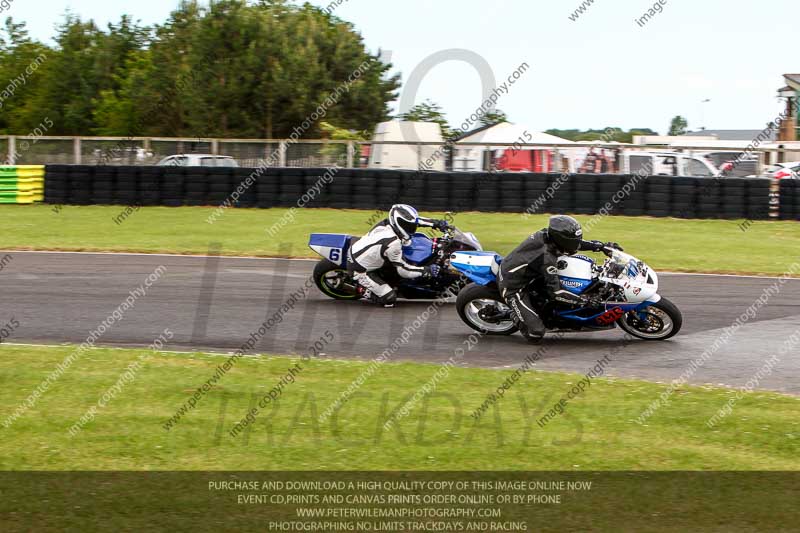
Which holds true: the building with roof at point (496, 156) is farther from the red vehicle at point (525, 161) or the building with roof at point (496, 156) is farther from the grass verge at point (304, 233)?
the grass verge at point (304, 233)

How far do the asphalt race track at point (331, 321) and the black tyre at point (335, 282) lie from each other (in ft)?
0.60

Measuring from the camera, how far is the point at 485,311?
34.8ft

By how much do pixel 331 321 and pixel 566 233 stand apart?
127 inches

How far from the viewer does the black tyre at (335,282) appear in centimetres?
1277

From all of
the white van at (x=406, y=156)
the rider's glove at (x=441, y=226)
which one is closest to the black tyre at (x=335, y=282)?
the rider's glove at (x=441, y=226)

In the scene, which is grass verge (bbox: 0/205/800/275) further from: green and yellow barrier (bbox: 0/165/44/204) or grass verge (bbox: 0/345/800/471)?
grass verge (bbox: 0/345/800/471)

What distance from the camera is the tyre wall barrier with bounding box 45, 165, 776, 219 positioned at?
22.4 m

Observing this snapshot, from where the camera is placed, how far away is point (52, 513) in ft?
17.3

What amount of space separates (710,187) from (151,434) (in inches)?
721

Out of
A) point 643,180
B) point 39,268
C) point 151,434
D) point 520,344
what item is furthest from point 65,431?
point 643,180

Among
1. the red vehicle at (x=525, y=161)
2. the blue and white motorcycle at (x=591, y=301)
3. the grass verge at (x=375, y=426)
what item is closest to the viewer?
the grass verge at (x=375, y=426)

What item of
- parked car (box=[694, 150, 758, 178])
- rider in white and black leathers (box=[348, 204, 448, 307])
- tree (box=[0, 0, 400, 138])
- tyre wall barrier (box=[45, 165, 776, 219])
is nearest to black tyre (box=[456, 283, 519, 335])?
rider in white and black leathers (box=[348, 204, 448, 307])

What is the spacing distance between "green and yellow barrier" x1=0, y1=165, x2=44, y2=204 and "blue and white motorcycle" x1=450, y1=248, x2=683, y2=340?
18.1 metres

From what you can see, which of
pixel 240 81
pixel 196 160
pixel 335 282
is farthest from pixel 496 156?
pixel 240 81
